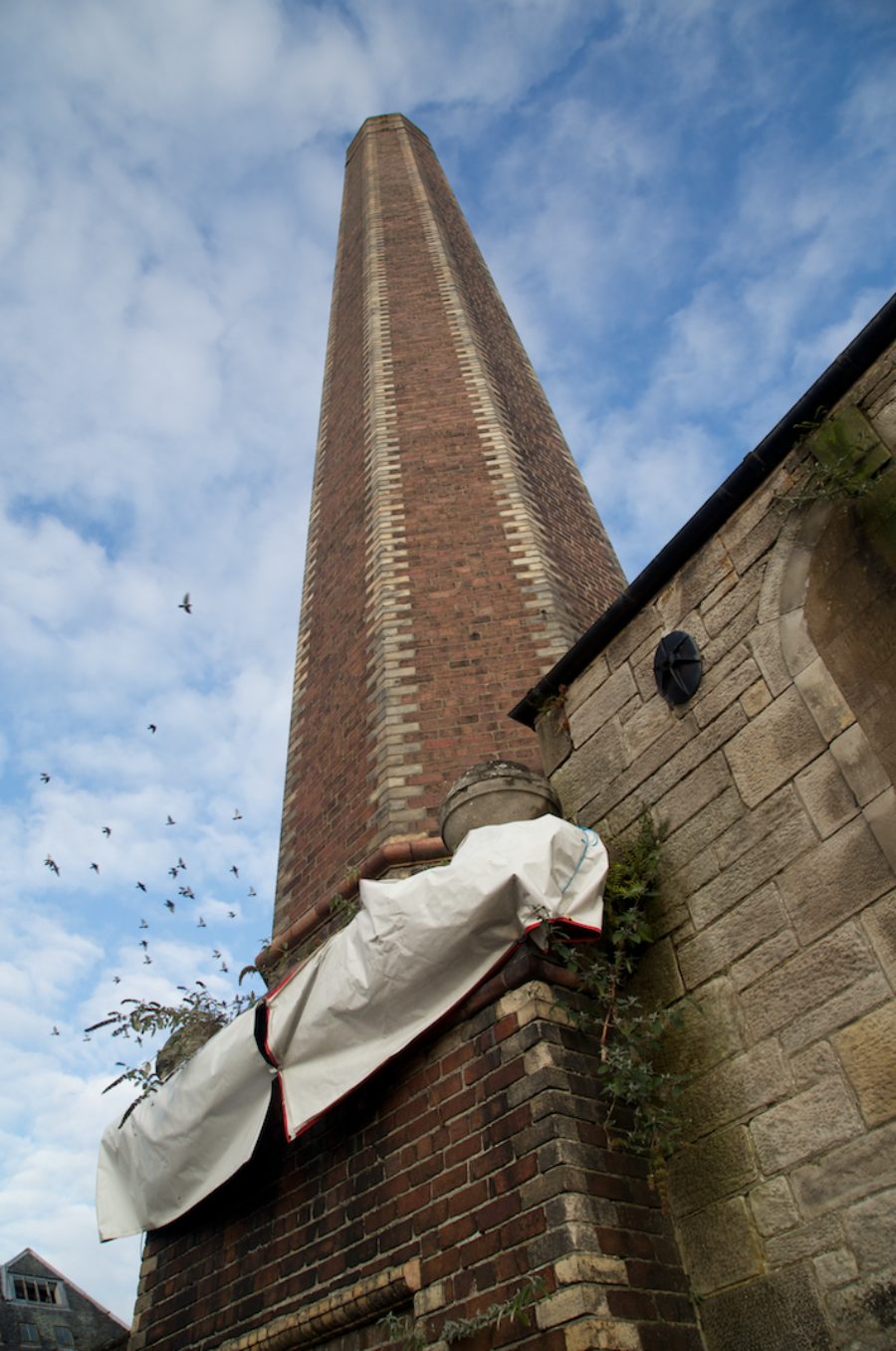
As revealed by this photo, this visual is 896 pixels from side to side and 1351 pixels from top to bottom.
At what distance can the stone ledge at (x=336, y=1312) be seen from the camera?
331 cm

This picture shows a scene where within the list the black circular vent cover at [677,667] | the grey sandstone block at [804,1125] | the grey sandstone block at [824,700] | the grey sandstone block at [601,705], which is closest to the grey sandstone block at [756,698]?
the grey sandstone block at [824,700]

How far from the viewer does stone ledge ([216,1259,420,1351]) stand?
3314mm

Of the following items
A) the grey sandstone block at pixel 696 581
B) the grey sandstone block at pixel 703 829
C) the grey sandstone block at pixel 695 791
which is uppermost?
the grey sandstone block at pixel 696 581

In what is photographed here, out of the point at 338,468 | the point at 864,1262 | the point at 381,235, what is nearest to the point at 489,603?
the point at 338,468

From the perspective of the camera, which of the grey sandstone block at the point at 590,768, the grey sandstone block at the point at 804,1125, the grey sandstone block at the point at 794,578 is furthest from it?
the grey sandstone block at the point at 590,768

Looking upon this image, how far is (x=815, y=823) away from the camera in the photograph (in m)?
3.20

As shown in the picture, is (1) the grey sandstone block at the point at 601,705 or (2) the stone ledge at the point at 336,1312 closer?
(2) the stone ledge at the point at 336,1312

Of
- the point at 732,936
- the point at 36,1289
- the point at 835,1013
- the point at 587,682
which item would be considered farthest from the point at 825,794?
the point at 36,1289

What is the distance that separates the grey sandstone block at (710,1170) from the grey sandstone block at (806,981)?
343mm

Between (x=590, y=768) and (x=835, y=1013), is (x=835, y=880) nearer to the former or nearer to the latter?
(x=835, y=1013)

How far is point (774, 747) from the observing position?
345 centimetres

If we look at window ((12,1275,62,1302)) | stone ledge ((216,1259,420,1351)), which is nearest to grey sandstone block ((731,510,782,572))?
stone ledge ((216,1259,420,1351))

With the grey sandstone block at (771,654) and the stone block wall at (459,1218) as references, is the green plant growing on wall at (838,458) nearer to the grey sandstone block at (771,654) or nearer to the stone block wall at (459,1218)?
the grey sandstone block at (771,654)

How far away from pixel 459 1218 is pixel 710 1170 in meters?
0.87
